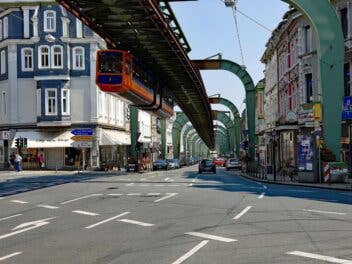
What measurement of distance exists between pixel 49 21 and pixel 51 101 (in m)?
8.27

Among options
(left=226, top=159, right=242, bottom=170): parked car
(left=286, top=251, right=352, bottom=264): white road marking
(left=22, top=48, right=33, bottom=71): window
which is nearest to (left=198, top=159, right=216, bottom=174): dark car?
(left=226, top=159, right=242, bottom=170): parked car

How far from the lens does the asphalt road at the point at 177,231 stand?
31.6 feet

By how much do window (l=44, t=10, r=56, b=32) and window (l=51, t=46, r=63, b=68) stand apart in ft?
6.44

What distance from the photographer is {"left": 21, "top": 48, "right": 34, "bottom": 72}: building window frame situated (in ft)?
208

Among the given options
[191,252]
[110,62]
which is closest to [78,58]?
[110,62]

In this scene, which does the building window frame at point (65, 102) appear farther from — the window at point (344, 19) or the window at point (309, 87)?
the window at point (344, 19)

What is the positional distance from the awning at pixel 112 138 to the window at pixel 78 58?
7.33m

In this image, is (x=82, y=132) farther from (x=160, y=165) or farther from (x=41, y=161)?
(x=160, y=165)

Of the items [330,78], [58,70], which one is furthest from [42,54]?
[330,78]

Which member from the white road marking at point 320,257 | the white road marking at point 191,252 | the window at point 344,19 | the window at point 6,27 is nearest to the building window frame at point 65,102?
the window at point 6,27

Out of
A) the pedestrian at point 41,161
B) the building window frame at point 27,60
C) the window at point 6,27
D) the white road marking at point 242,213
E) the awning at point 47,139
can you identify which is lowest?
the white road marking at point 242,213

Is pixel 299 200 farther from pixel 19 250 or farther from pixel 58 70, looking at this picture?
pixel 58 70

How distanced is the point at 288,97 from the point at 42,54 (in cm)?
2642

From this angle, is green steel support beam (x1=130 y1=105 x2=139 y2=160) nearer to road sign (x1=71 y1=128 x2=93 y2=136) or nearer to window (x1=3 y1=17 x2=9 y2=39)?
road sign (x1=71 y1=128 x2=93 y2=136)
